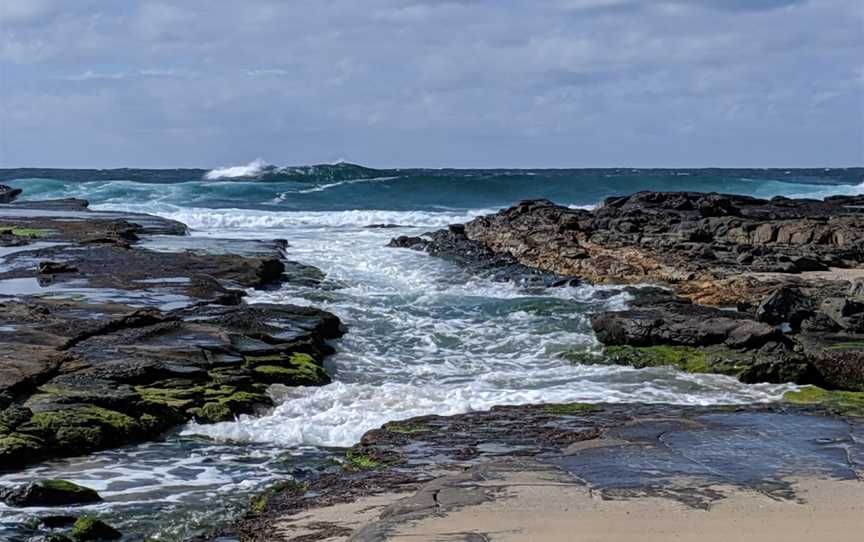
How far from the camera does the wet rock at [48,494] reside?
788 centimetres

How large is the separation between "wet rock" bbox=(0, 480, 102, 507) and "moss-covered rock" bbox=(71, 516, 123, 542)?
633mm

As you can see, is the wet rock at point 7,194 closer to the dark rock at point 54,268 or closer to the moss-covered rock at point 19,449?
the dark rock at point 54,268

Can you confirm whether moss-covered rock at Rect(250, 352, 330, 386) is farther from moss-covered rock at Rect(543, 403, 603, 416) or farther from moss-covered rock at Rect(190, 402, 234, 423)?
moss-covered rock at Rect(543, 403, 603, 416)

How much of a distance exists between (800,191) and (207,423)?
5462cm

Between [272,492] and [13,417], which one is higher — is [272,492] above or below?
below

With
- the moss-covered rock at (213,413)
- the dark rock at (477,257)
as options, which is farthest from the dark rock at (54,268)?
the moss-covered rock at (213,413)

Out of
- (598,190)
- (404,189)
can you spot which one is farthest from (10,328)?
(598,190)

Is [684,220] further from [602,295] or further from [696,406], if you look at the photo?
[696,406]

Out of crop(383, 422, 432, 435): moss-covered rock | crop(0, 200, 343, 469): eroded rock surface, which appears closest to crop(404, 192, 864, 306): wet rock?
crop(0, 200, 343, 469): eroded rock surface

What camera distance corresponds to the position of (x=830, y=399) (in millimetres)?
11781

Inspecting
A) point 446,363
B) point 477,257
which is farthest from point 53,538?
point 477,257

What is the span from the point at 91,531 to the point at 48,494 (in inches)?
33.8

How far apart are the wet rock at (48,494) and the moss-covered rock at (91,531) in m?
0.63

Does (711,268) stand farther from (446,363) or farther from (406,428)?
(406,428)
